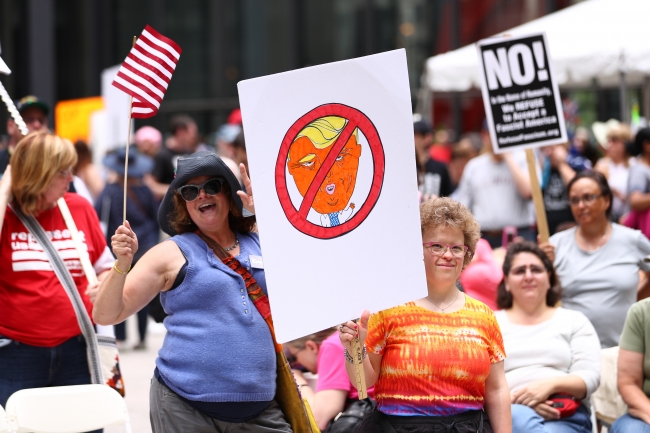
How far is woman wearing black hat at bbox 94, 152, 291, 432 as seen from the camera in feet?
11.6

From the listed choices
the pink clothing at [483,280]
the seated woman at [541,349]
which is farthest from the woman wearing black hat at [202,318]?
the pink clothing at [483,280]

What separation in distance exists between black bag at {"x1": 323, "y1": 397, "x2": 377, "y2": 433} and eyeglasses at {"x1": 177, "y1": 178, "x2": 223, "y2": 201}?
5.34ft

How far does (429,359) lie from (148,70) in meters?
1.56

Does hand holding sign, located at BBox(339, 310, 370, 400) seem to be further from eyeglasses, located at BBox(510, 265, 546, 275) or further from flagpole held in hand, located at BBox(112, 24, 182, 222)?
eyeglasses, located at BBox(510, 265, 546, 275)

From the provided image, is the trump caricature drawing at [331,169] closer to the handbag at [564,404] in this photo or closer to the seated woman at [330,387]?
the seated woman at [330,387]

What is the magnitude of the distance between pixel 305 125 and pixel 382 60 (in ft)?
1.17

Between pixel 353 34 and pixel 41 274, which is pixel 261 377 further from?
pixel 353 34

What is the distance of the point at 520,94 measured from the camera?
20.7ft

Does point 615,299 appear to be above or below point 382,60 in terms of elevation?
below

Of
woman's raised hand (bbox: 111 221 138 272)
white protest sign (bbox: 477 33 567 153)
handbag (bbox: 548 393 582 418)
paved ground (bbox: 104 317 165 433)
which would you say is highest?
white protest sign (bbox: 477 33 567 153)

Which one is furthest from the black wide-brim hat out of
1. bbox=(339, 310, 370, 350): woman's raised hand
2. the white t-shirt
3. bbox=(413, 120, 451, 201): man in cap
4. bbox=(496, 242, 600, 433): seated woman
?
bbox=(413, 120, 451, 201): man in cap

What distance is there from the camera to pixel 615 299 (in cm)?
588

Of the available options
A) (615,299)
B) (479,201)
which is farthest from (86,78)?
(615,299)

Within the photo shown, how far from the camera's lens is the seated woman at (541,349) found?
16.1 feet
